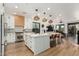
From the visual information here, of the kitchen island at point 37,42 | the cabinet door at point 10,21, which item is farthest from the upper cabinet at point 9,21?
the kitchen island at point 37,42

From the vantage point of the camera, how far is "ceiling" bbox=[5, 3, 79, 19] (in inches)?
104

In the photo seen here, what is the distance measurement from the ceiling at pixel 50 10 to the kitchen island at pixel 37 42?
539 millimetres

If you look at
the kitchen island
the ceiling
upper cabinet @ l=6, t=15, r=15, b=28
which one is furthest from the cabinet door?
the kitchen island

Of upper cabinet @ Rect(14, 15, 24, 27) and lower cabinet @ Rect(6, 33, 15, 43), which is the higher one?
upper cabinet @ Rect(14, 15, 24, 27)

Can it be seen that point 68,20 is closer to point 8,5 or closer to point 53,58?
point 53,58

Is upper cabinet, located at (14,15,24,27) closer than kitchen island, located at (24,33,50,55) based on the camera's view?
Yes

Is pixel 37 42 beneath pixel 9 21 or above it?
beneath

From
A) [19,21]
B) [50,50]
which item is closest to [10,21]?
[19,21]

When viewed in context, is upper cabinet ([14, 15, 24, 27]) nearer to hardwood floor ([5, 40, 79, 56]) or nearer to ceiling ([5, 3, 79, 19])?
ceiling ([5, 3, 79, 19])

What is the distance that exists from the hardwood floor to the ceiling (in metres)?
0.69

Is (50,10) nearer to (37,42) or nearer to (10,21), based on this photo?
(37,42)

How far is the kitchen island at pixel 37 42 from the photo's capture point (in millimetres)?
2827

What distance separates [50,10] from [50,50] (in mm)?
960

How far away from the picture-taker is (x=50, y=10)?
8.98 ft
